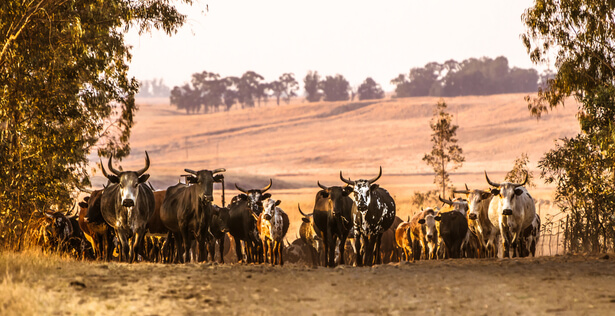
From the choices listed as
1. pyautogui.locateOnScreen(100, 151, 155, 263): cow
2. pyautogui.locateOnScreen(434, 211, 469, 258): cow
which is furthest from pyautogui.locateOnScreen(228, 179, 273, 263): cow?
pyautogui.locateOnScreen(434, 211, 469, 258): cow

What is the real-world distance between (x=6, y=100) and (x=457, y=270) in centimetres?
1202

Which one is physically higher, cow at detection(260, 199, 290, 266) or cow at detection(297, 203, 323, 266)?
cow at detection(260, 199, 290, 266)

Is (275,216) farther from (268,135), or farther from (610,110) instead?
(268,135)

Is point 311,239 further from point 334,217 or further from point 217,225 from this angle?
point 334,217

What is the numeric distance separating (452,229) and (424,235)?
6.88ft

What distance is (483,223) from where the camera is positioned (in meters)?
23.1

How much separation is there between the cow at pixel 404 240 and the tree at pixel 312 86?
153 m

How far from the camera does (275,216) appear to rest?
22.6 m

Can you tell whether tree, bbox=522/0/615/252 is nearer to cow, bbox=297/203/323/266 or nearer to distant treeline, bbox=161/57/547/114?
cow, bbox=297/203/323/266

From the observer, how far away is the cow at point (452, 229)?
23.0m

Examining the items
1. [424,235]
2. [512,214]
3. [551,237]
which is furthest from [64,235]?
[551,237]

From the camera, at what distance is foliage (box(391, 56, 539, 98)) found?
573 ft

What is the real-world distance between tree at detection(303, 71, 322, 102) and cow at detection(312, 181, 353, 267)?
16143 centimetres

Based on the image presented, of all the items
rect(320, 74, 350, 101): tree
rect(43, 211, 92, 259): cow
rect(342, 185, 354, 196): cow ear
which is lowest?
rect(43, 211, 92, 259): cow
